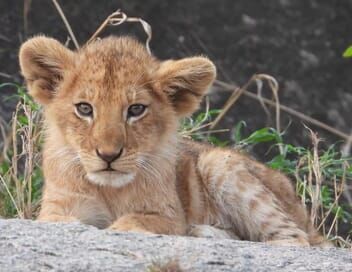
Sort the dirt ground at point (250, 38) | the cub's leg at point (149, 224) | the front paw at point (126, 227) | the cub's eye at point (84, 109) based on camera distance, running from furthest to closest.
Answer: the dirt ground at point (250, 38), the cub's eye at point (84, 109), the cub's leg at point (149, 224), the front paw at point (126, 227)

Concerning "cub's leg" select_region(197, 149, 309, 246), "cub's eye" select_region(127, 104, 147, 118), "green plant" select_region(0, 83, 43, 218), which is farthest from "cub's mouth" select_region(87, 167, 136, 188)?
"cub's leg" select_region(197, 149, 309, 246)

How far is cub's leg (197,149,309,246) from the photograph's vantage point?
8.63 m

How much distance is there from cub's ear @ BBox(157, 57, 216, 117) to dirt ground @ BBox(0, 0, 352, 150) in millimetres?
4341

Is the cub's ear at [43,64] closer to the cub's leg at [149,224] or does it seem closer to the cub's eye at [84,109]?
the cub's eye at [84,109]

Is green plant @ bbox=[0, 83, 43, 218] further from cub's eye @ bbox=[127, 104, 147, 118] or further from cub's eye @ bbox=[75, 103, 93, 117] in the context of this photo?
cub's eye @ bbox=[127, 104, 147, 118]

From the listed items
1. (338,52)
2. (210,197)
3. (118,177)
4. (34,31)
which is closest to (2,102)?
(34,31)

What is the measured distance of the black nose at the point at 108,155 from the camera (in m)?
7.68

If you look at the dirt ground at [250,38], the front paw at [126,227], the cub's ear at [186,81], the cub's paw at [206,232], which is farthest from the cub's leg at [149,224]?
the dirt ground at [250,38]

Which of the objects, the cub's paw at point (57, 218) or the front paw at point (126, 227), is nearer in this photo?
the front paw at point (126, 227)

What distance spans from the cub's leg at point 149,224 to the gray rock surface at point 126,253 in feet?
1.88

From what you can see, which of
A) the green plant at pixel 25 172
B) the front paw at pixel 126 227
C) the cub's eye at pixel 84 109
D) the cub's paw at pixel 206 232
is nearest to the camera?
the front paw at pixel 126 227

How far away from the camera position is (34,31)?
1272cm

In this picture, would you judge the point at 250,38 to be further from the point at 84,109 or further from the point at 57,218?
the point at 57,218

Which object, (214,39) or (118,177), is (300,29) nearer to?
(214,39)
